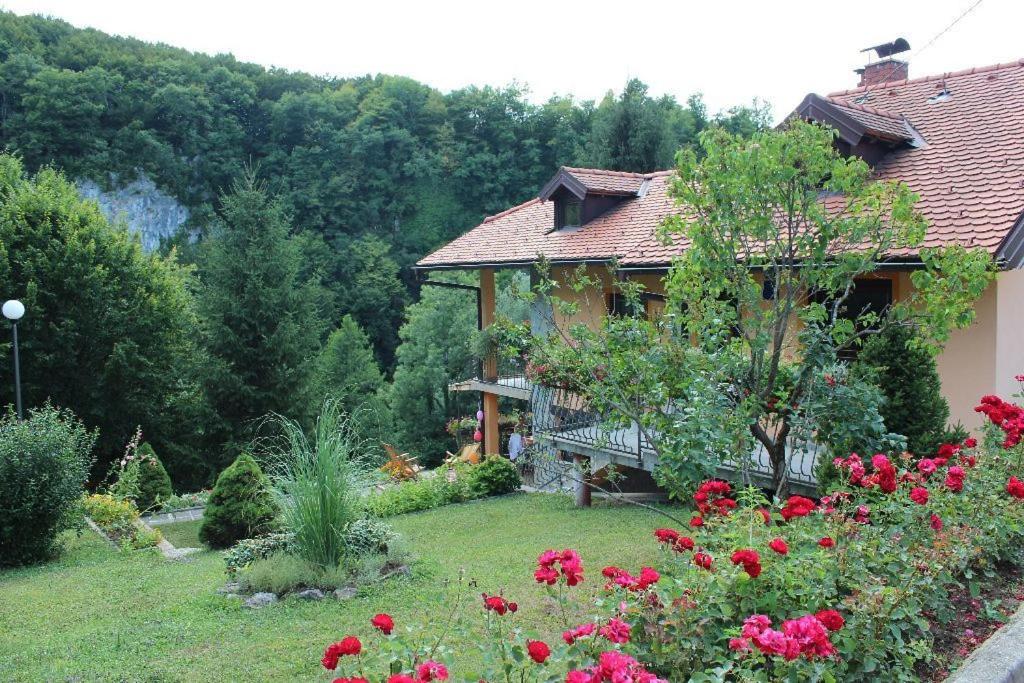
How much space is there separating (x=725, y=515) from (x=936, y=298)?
259 centimetres

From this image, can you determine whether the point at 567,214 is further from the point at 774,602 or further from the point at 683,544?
the point at 774,602

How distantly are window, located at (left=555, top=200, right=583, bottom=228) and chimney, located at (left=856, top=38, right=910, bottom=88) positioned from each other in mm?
5977

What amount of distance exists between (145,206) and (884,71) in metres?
42.0

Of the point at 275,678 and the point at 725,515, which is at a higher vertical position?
the point at 725,515

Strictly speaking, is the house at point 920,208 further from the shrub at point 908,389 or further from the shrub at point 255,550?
the shrub at point 255,550

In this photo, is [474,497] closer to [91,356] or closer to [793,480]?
[793,480]

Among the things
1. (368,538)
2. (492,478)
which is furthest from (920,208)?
(368,538)

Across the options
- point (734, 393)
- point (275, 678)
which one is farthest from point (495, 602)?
point (734, 393)

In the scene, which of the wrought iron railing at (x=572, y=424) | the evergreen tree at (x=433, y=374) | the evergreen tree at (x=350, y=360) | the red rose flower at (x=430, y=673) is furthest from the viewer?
the evergreen tree at (x=350, y=360)

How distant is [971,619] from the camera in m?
3.73

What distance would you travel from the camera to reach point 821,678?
267 centimetres

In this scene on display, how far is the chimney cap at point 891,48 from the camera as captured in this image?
14.7 m

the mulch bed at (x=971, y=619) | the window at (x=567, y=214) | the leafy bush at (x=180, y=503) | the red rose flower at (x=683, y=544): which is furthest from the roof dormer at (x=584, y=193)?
the red rose flower at (x=683, y=544)

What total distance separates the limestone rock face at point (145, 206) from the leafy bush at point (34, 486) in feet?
120
